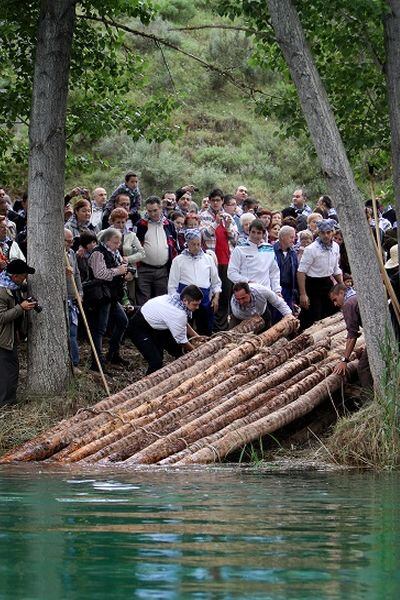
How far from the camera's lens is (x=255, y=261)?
19266mm

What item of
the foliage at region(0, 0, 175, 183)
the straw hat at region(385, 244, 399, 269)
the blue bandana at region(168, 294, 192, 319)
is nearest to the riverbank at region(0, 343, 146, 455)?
the blue bandana at region(168, 294, 192, 319)

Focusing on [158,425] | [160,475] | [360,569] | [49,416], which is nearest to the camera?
[360,569]

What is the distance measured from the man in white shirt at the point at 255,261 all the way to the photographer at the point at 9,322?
3.45m

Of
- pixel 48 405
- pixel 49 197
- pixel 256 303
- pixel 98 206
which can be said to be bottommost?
pixel 48 405

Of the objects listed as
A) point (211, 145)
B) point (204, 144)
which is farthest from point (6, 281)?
point (211, 145)

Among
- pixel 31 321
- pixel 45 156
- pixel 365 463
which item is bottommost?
pixel 365 463

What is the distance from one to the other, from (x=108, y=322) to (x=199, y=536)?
35.1 ft

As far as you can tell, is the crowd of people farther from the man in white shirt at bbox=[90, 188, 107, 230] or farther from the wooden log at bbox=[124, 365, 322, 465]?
the wooden log at bbox=[124, 365, 322, 465]

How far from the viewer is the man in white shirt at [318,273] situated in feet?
65.6

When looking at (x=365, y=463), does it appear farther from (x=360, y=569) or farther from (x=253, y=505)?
(x=360, y=569)

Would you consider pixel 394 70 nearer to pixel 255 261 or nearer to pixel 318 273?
pixel 255 261

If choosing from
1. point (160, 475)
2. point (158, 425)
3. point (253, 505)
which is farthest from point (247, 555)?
point (158, 425)

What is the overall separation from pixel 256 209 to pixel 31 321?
665 cm

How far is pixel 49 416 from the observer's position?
16938mm
